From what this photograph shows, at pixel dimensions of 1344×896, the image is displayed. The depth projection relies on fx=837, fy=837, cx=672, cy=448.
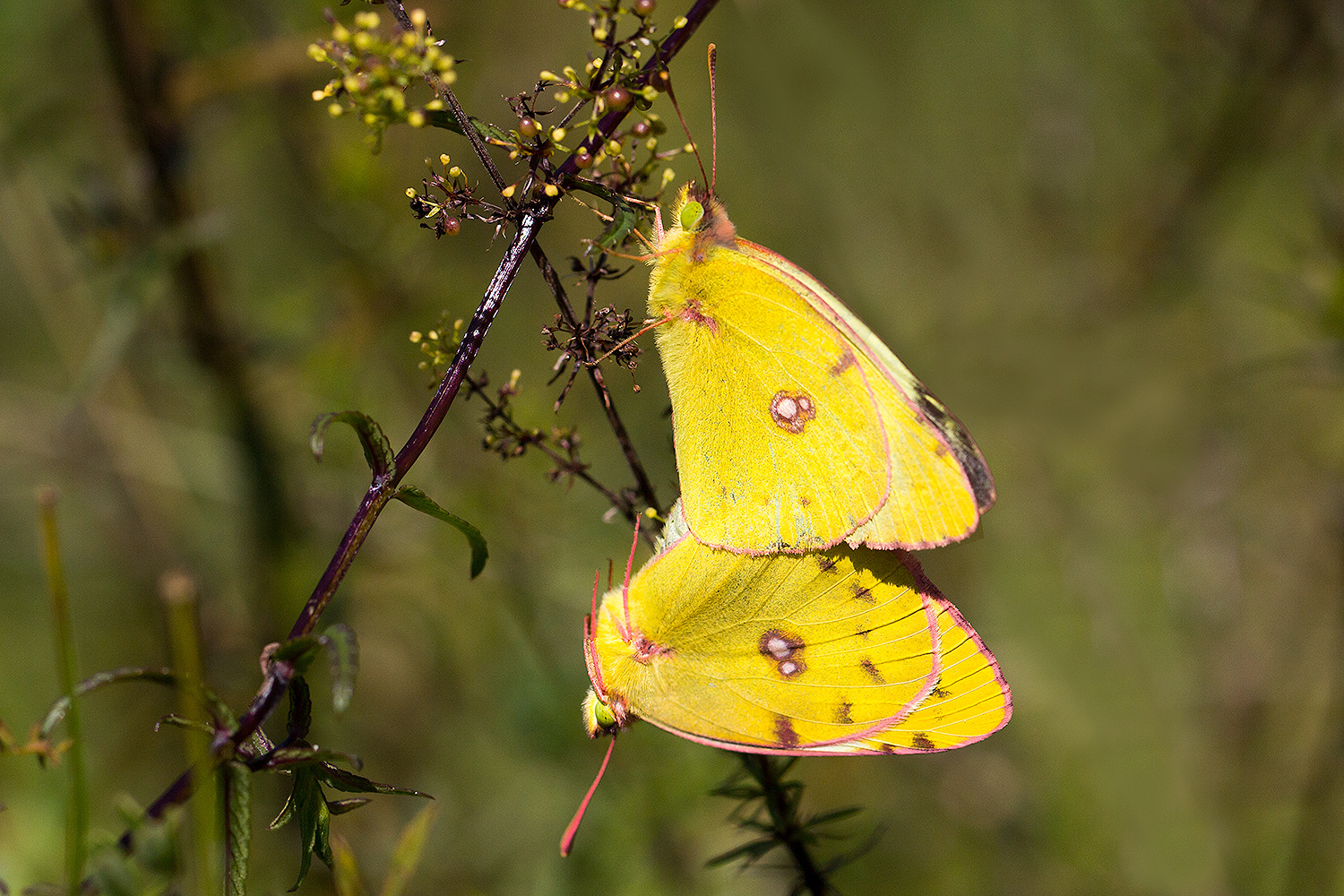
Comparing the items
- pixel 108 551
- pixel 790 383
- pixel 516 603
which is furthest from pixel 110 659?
pixel 790 383

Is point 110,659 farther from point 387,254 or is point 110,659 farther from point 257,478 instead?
point 387,254

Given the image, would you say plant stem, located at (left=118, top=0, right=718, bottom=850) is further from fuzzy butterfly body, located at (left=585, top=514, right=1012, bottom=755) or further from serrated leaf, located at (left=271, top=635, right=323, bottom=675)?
fuzzy butterfly body, located at (left=585, top=514, right=1012, bottom=755)

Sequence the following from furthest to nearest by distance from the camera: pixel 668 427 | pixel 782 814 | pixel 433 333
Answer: pixel 668 427
pixel 782 814
pixel 433 333

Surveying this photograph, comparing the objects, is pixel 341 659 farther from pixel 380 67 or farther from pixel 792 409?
pixel 792 409

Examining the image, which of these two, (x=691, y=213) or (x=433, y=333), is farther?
(x=691, y=213)

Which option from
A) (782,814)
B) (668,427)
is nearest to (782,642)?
(782,814)
